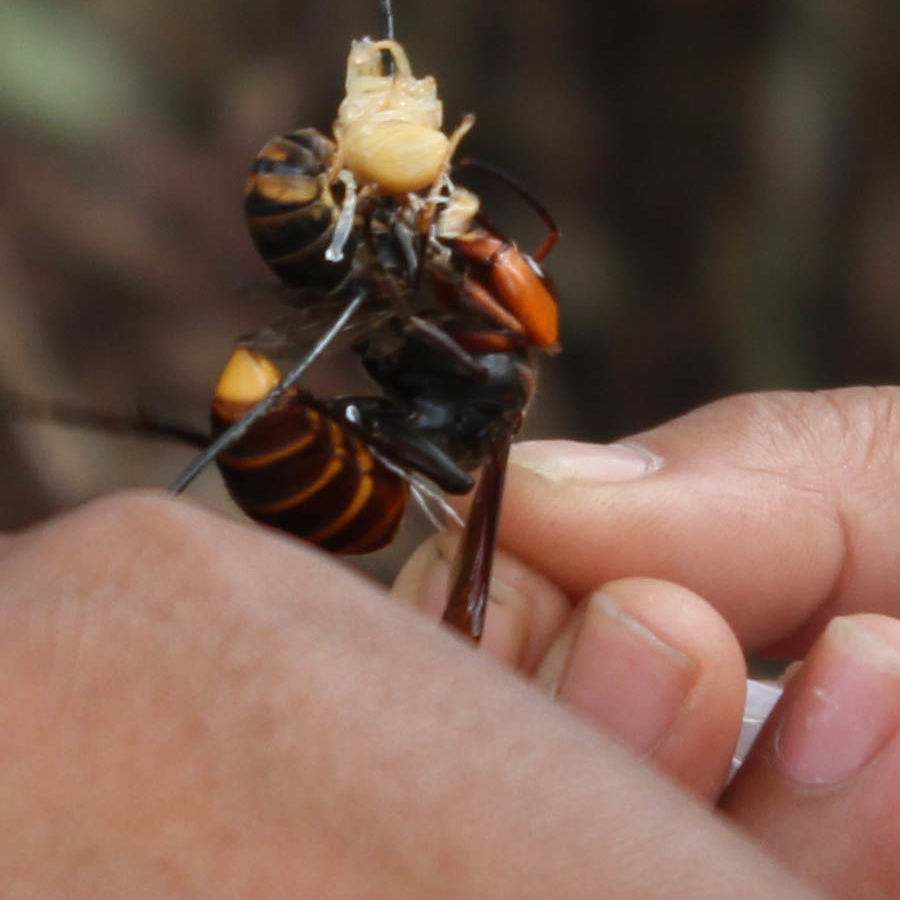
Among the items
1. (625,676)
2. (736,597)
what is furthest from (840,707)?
(736,597)

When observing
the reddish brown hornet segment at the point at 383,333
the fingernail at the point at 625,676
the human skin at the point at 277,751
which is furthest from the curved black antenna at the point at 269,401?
the fingernail at the point at 625,676

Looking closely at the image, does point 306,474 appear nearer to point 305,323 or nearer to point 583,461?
point 305,323

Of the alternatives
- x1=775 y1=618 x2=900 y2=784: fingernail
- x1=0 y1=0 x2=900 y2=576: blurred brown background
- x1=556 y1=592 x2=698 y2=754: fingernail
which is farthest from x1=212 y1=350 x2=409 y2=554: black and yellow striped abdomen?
x1=0 y1=0 x2=900 y2=576: blurred brown background

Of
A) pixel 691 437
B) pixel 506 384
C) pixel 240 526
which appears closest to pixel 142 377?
pixel 691 437

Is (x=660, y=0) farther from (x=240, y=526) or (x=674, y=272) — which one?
(x=240, y=526)

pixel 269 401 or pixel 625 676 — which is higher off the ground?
pixel 269 401

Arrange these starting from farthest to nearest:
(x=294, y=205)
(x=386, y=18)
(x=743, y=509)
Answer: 1. (x=743, y=509)
2. (x=386, y=18)
3. (x=294, y=205)

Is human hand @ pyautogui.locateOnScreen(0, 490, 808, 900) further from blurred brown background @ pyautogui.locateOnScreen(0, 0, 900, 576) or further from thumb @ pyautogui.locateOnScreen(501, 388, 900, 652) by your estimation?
blurred brown background @ pyautogui.locateOnScreen(0, 0, 900, 576)

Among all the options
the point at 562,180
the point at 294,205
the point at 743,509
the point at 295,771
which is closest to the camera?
the point at 295,771
